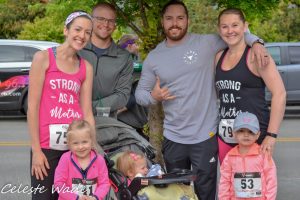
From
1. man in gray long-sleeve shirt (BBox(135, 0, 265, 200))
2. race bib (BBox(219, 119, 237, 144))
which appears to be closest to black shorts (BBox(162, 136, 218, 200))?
man in gray long-sleeve shirt (BBox(135, 0, 265, 200))

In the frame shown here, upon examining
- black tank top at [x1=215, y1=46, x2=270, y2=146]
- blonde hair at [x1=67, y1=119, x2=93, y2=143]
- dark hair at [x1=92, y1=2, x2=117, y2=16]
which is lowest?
blonde hair at [x1=67, y1=119, x2=93, y2=143]

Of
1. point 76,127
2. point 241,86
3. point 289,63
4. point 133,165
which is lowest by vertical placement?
point 289,63

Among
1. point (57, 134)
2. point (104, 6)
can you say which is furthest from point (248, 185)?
point (104, 6)

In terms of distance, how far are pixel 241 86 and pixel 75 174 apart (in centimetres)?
144

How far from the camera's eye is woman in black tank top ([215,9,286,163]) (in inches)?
193

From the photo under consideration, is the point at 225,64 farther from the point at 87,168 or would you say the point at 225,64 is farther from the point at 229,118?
the point at 87,168

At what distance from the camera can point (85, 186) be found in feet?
15.8

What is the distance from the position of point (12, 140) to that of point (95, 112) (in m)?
8.35

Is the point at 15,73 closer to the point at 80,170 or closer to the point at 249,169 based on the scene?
the point at 80,170

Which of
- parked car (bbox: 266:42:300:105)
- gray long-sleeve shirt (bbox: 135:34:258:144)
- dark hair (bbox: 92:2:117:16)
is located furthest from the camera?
parked car (bbox: 266:42:300:105)

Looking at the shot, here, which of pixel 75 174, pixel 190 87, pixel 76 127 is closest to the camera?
pixel 76 127

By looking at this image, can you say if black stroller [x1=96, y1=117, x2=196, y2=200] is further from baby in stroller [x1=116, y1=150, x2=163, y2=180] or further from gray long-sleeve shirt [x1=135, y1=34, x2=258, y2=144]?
gray long-sleeve shirt [x1=135, y1=34, x2=258, y2=144]

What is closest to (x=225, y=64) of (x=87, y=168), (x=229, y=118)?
(x=229, y=118)

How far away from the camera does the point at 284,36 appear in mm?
25406
